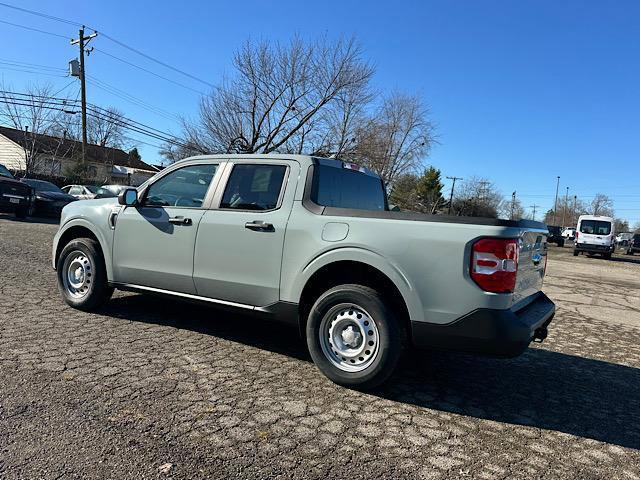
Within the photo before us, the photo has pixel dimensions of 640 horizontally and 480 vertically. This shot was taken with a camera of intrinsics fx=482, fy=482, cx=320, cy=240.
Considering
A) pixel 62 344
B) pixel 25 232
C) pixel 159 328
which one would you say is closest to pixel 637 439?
pixel 159 328

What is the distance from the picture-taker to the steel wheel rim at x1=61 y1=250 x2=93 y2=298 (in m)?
5.39

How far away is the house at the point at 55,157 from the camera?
36031mm

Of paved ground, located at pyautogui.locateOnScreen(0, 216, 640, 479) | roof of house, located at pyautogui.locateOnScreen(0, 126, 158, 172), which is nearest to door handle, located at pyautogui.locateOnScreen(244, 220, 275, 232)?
paved ground, located at pyautogui.locateOnScreen(0, 216, 640, 479)

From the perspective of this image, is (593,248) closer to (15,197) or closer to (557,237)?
(557,237)

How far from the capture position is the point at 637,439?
3291 millimetres

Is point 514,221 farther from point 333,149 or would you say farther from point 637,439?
point 333,149

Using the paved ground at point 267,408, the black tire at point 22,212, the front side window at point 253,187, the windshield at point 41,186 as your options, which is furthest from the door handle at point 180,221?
the windshield at point 41,186

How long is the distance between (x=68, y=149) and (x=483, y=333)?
149 ft

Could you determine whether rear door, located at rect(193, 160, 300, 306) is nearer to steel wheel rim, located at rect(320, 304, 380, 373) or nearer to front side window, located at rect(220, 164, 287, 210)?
front side window, located at rect(220, 164, 287, 210)

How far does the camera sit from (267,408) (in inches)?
131

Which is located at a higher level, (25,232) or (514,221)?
(514,221)

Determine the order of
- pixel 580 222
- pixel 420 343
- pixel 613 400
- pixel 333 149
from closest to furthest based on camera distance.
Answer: pixel 420 343, pixel 613 400, pixel 580 222, pixel 333 149

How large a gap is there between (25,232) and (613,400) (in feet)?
46.2

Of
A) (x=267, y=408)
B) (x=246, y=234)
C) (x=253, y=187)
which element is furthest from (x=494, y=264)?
(x=253, y=187)
